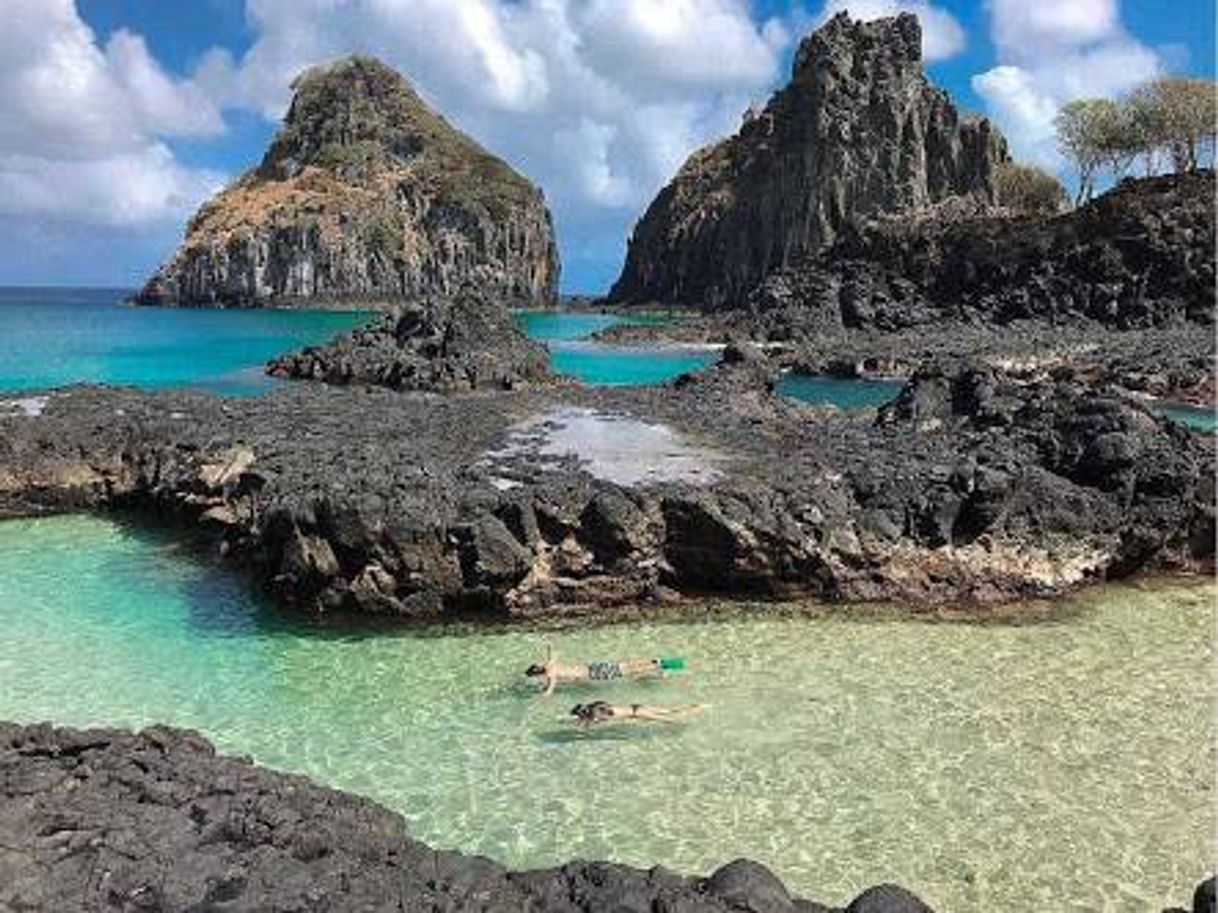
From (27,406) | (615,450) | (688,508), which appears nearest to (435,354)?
(27,406)

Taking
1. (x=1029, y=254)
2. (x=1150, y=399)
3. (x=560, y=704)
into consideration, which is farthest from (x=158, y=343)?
(x=560, y=704)

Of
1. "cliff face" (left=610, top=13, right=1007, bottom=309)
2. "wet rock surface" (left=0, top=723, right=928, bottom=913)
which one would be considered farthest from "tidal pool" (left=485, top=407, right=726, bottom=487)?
"cliff face" (left=610, top=13, right=1007, bottom=309)

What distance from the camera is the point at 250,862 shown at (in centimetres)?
1066

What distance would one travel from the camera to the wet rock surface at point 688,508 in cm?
2189

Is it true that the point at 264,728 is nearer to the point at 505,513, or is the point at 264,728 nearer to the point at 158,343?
the point at 505,513

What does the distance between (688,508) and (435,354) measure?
36806mm

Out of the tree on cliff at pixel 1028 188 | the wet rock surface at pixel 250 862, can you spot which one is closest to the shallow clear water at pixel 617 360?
the wet rock surface at pixel 250 862

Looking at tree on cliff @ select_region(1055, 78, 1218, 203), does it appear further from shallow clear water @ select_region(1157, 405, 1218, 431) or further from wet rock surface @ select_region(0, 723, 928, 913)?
wet rock surface @ select_region(0, 723, 928, 913)

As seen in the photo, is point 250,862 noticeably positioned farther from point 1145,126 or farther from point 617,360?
point 1145,126

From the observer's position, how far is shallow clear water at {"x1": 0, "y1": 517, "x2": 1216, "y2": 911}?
1348cm

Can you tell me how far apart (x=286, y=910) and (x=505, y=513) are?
13.1 metres

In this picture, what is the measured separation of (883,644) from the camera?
20.3 m

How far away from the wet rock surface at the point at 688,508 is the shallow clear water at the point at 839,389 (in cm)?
2784

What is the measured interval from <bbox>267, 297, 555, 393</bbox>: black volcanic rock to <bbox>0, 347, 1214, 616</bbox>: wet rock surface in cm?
2154
